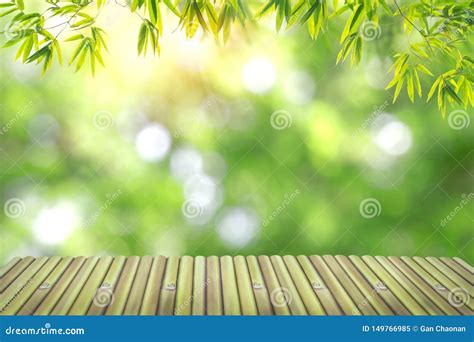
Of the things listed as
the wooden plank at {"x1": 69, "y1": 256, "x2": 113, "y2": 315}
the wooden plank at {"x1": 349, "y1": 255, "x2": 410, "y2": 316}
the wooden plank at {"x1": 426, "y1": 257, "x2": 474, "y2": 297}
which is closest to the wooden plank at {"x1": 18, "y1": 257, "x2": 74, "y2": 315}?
the wooden plank at {"x1": 69, "y1": 256, "x2": 113, "y2": 315}

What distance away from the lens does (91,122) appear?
4590 millimetres

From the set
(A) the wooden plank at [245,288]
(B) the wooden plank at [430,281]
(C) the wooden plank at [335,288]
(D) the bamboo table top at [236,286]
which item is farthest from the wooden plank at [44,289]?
(B) the wooden plank at [430,281]

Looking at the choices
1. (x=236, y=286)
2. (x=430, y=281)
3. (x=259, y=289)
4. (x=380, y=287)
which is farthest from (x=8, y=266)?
(x=430, y=281)

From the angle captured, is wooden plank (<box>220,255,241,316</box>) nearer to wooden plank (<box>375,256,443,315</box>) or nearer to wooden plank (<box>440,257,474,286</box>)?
wooden plank (<box>375,256,443,315</box>)

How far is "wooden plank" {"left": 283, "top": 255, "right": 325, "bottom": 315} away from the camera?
2.90 m

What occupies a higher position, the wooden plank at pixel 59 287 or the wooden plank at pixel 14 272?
the wooden plank at pixel 59 287

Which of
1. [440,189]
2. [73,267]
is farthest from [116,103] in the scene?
[440,189]

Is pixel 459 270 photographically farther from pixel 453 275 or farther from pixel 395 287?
pixel 395 287

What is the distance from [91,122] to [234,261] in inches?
70.1

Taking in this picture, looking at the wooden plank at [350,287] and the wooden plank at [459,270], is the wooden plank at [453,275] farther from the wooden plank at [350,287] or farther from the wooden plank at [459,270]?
the wooden plank at [350,287]

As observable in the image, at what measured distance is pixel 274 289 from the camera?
3182 mm

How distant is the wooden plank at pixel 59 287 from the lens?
2.83 metres

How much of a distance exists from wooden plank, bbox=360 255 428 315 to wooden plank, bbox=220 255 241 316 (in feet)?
3.00

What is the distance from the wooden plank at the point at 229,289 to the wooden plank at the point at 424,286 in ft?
3.61
